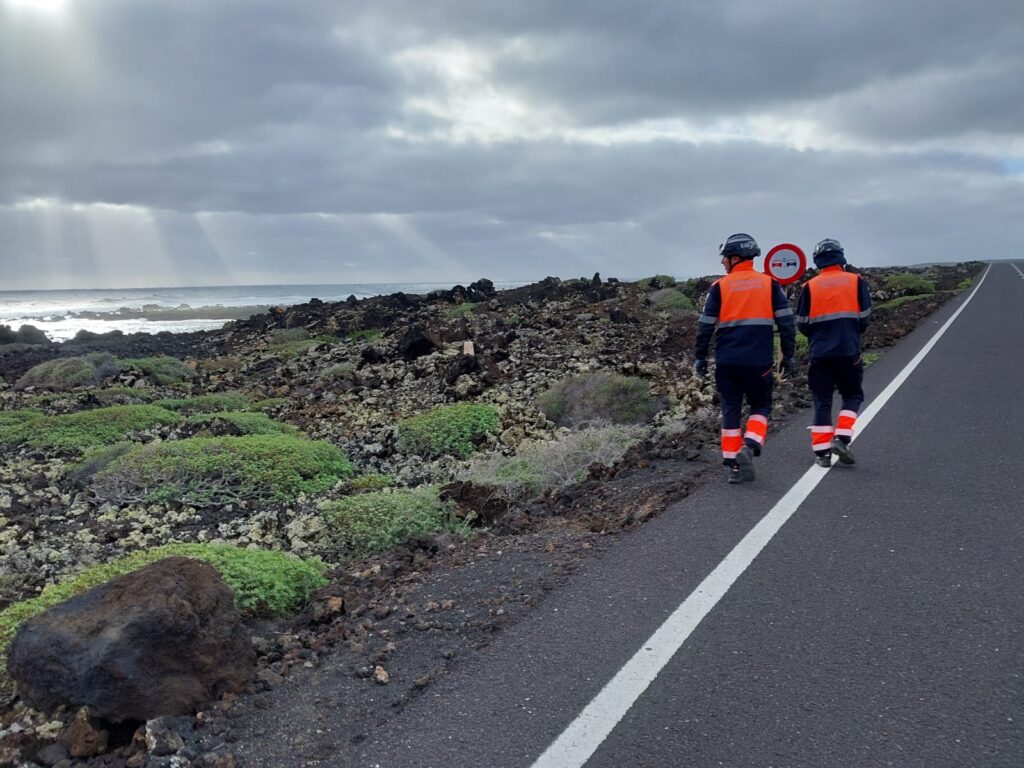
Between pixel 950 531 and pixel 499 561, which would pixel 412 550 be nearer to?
pixel 499 561

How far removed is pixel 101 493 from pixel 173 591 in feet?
15.8

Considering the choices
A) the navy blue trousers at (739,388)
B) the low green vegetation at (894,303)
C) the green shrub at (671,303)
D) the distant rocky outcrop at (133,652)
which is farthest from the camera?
the low green vegetation at (894,303)

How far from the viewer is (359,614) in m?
4.50

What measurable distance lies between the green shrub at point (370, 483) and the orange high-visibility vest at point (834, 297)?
4308 mm

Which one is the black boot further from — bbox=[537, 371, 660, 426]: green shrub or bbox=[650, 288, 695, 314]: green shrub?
bbox=[650, 288, 695, 314]: green shrub

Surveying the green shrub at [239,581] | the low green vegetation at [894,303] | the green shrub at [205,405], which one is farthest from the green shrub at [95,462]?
the low green vegetation at [894,303]

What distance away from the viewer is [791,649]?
3.76m

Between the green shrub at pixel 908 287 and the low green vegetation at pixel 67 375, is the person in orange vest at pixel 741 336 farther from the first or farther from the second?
the green shrub at pixel 908 287

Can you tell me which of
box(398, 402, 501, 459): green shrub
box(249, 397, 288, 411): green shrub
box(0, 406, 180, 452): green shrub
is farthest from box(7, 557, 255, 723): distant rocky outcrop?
box(249, 397, 288, 411): green shrub

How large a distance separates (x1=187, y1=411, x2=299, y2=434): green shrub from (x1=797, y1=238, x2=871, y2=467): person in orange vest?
267 inches

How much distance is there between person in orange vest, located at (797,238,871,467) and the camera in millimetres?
7141

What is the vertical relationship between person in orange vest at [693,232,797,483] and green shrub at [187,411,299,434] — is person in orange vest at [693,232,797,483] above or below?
above

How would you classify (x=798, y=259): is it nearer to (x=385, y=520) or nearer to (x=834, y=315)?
(x=834, y=315)

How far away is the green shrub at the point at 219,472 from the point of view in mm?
7830
